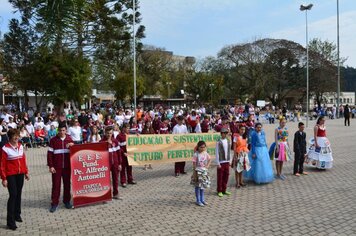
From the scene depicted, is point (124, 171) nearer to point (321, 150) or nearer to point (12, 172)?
point (12, 172)

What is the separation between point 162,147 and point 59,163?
365 cm

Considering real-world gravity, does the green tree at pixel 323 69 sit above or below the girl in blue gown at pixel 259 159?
above

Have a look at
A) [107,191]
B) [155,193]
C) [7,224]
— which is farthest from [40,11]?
[155,193]

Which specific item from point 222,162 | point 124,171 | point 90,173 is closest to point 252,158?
point 222,162

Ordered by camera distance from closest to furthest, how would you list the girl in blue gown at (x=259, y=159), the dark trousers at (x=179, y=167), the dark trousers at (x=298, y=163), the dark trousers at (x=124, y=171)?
the girl in blue gown at (x=259, y=159) < the dark trousers at (x=124, y=171) < the dark trousers at (x=298, y=163) < the dark trousers at (x=179, y=167)

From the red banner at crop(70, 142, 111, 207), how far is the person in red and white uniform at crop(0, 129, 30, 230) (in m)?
1.17

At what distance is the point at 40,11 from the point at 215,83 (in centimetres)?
6279

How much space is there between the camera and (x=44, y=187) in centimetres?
965

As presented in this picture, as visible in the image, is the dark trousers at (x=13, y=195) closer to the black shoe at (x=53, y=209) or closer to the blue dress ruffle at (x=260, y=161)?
the black shoe at (x=53, y=209)

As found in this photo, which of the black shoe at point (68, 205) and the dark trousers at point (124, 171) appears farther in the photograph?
the dark trousers at point (124, 171)

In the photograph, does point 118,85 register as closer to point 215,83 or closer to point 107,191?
point 215,83

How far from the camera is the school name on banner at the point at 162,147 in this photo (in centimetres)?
1005

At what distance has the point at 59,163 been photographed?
24.8 ft

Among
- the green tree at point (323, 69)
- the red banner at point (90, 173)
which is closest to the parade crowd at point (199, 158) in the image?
the red banner at point (90, 173)
